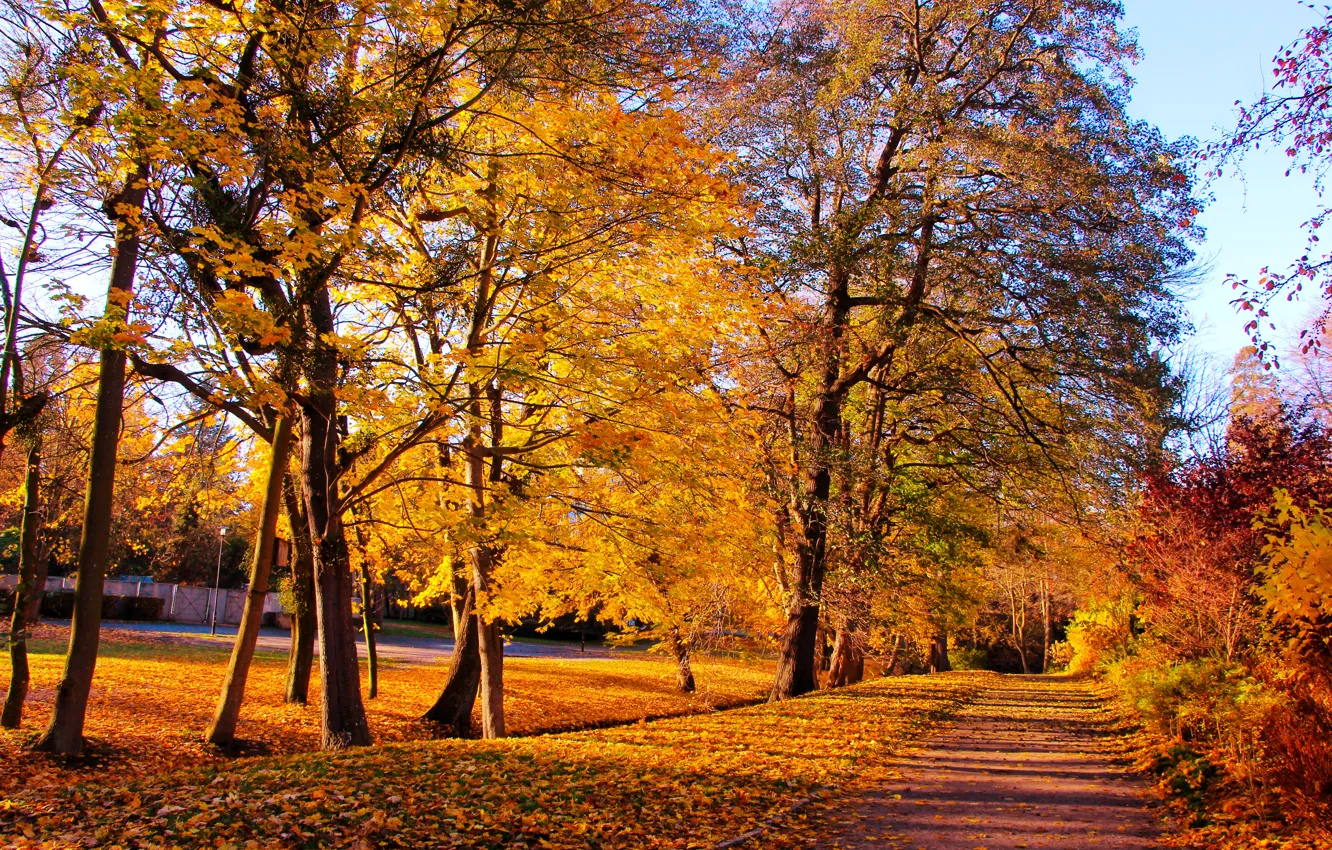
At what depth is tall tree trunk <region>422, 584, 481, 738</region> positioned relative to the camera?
1391 centimetres

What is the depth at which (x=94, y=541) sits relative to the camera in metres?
8.45

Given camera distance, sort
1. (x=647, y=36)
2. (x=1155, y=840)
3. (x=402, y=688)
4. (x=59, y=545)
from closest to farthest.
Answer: (x=1155, y=840) → (x=647, y=36) → (x=59, y=545) → (x=402, y=688)

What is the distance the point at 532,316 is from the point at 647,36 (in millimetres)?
2885

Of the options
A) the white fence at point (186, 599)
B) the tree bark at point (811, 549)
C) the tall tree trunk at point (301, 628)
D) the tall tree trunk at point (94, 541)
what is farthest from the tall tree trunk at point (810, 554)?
the white fence at point (186, 599)

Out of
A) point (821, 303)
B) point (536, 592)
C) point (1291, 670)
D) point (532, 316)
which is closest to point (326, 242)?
point (532, 316)

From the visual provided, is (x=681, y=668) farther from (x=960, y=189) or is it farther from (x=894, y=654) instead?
(x=960, y=189)

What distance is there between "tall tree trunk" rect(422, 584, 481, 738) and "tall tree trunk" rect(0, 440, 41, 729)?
573cm

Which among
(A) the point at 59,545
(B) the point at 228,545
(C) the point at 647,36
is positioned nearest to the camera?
(C) the point at 647,36

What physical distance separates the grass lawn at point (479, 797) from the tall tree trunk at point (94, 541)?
245 centimetres

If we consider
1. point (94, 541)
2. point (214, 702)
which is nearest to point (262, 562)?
point (94, 541)

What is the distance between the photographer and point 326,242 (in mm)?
6637

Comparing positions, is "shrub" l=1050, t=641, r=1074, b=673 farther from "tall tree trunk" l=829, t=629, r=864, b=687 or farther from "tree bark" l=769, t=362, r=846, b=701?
"tree bark" l=769, t=362, r=846, b=701

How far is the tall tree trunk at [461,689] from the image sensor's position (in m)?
13.9

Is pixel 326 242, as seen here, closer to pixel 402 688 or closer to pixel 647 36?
pixel 647 36
